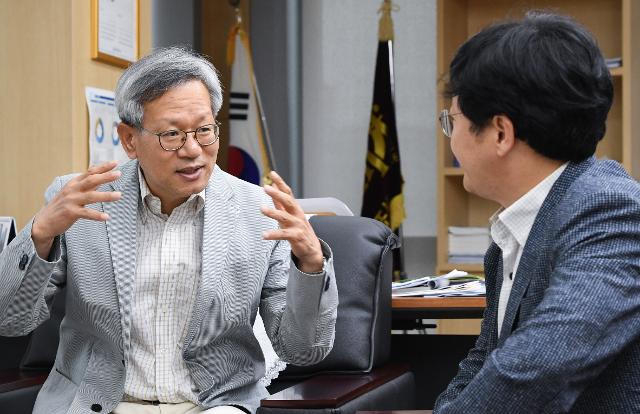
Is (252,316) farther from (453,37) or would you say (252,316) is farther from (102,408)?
(453,37)

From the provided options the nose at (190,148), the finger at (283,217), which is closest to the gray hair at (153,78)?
the nose at (190,148)

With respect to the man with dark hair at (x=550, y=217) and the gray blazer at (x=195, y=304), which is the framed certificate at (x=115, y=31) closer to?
the gray blazer at (x=195, y=304)

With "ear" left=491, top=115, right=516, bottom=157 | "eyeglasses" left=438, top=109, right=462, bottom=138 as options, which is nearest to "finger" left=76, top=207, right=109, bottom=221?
"eyeglasses" left=438, top=109, right=462, bottom=138

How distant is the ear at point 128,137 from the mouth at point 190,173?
15 cm

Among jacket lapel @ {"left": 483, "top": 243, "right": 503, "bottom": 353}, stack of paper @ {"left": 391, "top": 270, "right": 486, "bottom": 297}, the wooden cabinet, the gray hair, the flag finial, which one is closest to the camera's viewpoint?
jacket lapel @ {"left": 483, "top": 243, "right": 503, "bottom": 353}

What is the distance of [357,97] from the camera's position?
5.94 meters

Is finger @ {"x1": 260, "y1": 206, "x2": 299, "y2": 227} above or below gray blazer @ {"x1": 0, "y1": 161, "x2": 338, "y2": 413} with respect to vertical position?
above

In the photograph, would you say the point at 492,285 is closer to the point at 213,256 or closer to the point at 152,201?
the point at 213,256

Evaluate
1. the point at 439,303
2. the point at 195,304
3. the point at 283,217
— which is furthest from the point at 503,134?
the point at 439,303

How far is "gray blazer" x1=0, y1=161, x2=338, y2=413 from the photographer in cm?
207

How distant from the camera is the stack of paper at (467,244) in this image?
5.12 metres

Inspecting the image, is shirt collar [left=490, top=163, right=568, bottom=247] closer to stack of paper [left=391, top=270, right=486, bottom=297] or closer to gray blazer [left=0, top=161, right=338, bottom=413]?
gray blazer [left=0, top=161, right=338, bottom=413]

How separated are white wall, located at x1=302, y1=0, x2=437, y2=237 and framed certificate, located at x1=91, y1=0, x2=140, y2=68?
195cm

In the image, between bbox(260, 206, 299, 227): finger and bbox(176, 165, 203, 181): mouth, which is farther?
bbox(176, 165, 203, 181): mouth
